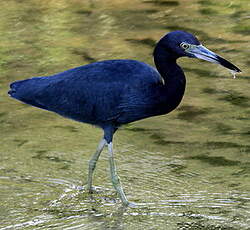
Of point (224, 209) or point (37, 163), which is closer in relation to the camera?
point (224, 209)

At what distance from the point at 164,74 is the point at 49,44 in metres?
4.55

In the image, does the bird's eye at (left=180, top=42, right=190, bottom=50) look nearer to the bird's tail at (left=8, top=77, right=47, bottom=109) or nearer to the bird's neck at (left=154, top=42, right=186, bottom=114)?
the bird's neck at (left=154, top=42, right=186, bottom=114)

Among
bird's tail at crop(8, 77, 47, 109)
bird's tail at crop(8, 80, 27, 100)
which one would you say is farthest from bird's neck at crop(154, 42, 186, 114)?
bird's tail at crop(8, 80, 27, 100)

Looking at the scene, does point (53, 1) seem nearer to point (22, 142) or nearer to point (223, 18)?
point (223, 18)

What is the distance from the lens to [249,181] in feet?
21.6

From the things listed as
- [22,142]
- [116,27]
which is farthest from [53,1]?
[22,142]

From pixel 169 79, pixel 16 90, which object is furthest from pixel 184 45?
pixel 16 90

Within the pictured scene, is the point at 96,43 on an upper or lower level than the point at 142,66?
lower

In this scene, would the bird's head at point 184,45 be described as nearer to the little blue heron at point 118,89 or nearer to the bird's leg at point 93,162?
the little blue heron at point 118,89

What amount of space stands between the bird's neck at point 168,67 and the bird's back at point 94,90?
11 cm

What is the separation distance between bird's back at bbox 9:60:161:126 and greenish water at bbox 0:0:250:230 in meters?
0.66

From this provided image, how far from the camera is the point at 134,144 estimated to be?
745 cm

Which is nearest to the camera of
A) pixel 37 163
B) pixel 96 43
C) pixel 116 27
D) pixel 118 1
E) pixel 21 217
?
pixel 21 217

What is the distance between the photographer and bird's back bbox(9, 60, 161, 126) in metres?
6.25
